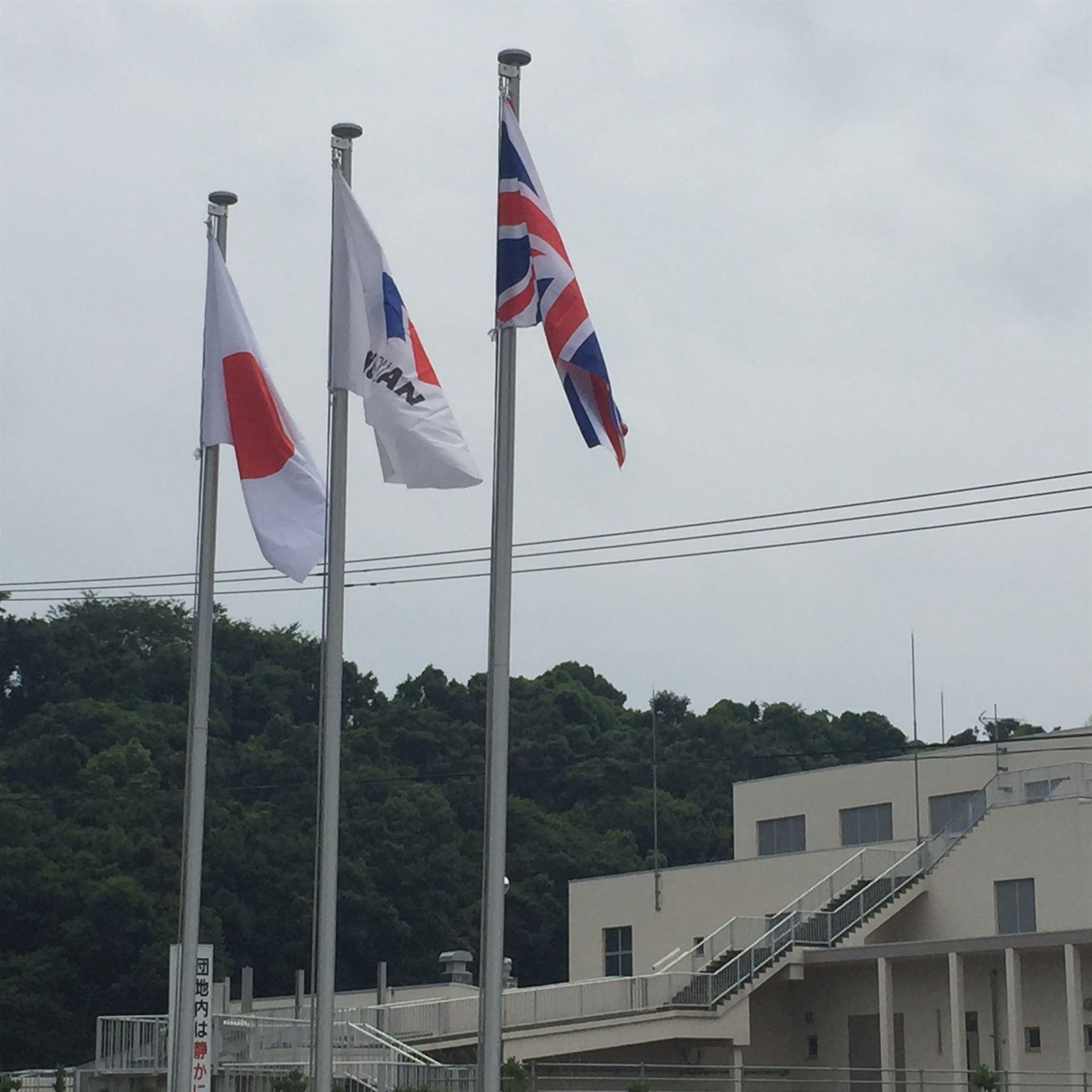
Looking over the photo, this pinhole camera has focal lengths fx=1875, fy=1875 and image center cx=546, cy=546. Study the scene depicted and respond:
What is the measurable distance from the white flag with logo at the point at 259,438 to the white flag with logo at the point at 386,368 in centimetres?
144

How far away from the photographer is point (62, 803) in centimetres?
8775

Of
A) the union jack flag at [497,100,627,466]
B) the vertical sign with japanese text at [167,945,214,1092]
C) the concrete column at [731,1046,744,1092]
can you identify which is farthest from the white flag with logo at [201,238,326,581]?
the concrete column at [731,1046,744,1092]

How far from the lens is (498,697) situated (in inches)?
700

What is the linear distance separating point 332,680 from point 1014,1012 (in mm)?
27859

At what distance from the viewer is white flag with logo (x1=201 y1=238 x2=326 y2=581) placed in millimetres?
19734

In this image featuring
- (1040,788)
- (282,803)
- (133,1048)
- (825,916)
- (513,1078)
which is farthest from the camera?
(282,803)

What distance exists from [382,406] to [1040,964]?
30.4m

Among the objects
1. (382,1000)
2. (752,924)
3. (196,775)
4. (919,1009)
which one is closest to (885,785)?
(752,924)

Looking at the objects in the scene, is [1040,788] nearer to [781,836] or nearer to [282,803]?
[781,836]

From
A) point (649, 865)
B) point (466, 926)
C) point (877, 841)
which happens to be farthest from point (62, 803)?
point (877, 841)

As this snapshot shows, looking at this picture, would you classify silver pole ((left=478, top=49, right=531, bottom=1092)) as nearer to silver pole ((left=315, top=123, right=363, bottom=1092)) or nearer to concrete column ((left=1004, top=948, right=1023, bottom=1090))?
silver pole ((left=315, top=123, right=363, bottom=1092))

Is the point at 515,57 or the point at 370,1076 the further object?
the point at 370,1076

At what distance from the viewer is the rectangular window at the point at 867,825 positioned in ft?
174

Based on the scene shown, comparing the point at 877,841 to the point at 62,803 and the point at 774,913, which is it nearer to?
the point at 774,913
